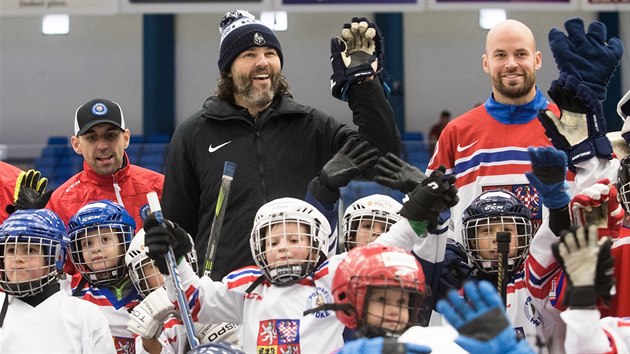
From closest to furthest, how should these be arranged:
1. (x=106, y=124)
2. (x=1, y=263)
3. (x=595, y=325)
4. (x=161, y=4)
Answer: (x=595, y=325), (x=1, y=263), (x=106, y=124), (x=161, y=4)

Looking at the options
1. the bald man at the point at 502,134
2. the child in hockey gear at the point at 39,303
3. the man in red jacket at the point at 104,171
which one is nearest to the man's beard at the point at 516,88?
the bald man at the point at 502,134

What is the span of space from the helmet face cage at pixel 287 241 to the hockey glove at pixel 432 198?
338mm

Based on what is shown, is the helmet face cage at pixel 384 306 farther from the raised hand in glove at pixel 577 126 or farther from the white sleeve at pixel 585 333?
the raised hand in glove at pixel 577 126

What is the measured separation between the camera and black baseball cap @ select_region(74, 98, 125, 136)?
5223 mm

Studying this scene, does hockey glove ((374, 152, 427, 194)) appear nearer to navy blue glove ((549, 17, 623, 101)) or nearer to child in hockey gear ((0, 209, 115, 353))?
navy blue glove ((549, 17, 623, 101))

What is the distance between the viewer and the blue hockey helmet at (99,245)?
14.6 ft

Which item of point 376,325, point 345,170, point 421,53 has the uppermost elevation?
point 421,53

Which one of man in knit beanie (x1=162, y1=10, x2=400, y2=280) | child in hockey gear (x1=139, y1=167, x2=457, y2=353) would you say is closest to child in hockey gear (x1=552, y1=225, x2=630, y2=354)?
child in hockey gear (x1=139, y1=167, x2=457, y2=353)

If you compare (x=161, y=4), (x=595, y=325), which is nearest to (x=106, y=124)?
(x=595, y=325)

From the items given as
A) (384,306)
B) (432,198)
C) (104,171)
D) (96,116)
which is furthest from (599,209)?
(96,116)

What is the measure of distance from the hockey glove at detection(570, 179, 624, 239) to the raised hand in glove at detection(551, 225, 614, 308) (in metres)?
0.67

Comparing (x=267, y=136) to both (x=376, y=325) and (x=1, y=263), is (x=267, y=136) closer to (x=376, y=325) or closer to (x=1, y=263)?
(x=1, y=263)

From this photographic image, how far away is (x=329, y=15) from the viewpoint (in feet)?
45.2

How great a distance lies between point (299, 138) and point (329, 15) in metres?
9.31
